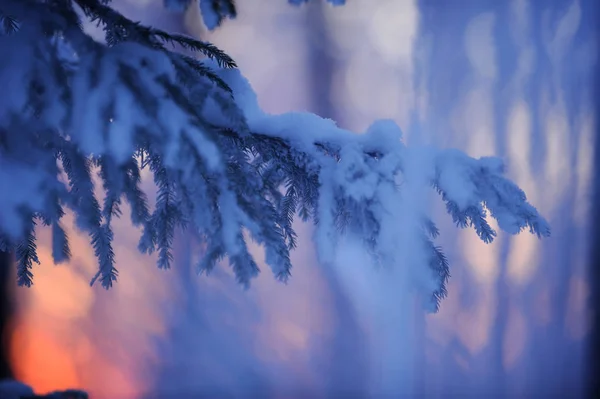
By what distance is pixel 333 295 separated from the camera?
2904 millimetres

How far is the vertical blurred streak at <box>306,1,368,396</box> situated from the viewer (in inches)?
113

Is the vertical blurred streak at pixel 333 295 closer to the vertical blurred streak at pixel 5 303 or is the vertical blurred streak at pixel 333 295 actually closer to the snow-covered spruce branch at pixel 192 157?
the snow-covered spruce branch at pixel 192 157

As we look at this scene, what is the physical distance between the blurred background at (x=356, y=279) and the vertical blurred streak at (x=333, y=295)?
11 mm

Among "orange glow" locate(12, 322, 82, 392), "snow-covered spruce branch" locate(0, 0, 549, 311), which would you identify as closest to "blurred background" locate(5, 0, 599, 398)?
"orange glow" locate(12, 322, 82, 392)

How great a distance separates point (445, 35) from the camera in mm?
2865

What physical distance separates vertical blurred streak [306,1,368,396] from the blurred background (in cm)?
1

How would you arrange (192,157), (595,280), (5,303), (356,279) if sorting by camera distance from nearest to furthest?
(192,157) < (5,303) < (356,279) < (595,280)

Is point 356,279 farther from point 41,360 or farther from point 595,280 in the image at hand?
point 41,360

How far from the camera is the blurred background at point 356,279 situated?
9.23 ft

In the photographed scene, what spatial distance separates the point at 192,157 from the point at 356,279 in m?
2.39

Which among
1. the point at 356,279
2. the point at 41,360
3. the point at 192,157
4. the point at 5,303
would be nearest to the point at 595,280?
the point at 356,279

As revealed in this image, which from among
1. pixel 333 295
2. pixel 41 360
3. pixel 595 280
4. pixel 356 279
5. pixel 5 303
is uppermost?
pixel 595 280

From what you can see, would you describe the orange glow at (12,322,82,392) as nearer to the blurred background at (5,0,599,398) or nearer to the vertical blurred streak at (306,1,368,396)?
the blurred background at (5,0,599,398)

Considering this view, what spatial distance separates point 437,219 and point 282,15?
1954 mm
